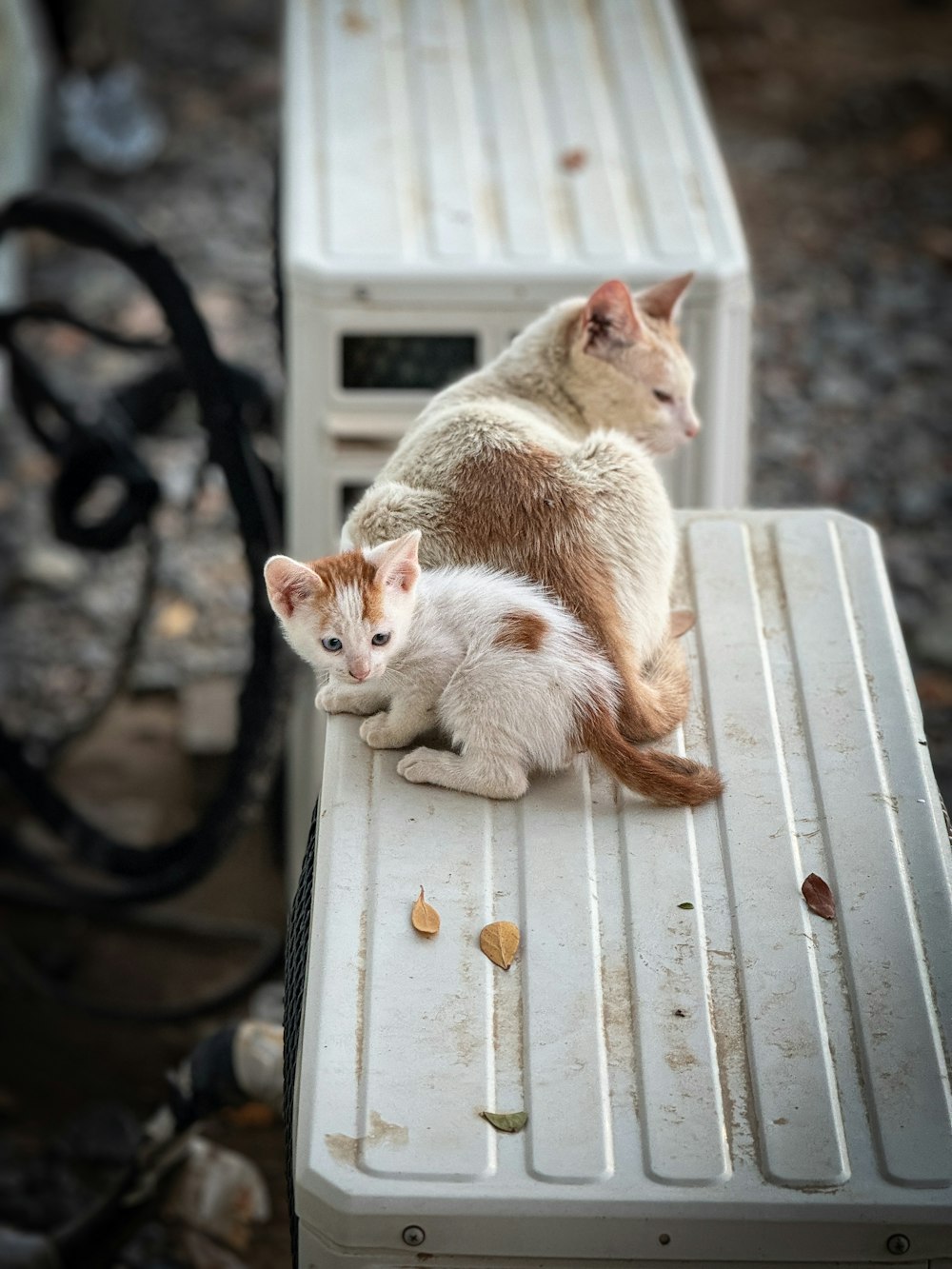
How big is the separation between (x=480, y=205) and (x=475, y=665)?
146 centimetres

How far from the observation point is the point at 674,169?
3156mm

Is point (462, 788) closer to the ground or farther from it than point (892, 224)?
farther from it

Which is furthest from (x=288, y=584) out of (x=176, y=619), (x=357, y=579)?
(x=176, y=619)

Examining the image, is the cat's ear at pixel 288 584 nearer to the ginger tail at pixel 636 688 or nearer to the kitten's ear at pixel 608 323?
the ginger tail at pixel 636 688

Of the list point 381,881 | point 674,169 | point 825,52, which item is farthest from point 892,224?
point 381,881

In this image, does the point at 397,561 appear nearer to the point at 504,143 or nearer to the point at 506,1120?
the point at 506,1120

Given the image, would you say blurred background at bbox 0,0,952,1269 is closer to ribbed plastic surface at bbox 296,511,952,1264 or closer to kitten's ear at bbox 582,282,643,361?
kitten's ear at bbox 582,282,643,361

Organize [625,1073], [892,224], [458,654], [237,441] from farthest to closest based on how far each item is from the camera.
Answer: [892,224] < [237,441] < [458,654] < [625,1073]

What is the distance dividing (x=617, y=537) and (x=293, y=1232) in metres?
0.99

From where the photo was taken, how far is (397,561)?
1879 millimetres

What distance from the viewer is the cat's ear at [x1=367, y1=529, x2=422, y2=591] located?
1.88 m

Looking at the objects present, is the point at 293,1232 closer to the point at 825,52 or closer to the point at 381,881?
the point at 381,881

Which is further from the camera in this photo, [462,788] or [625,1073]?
[462,788]

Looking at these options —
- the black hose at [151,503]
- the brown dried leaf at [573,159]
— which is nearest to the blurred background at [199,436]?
the black hose at [151,503]
